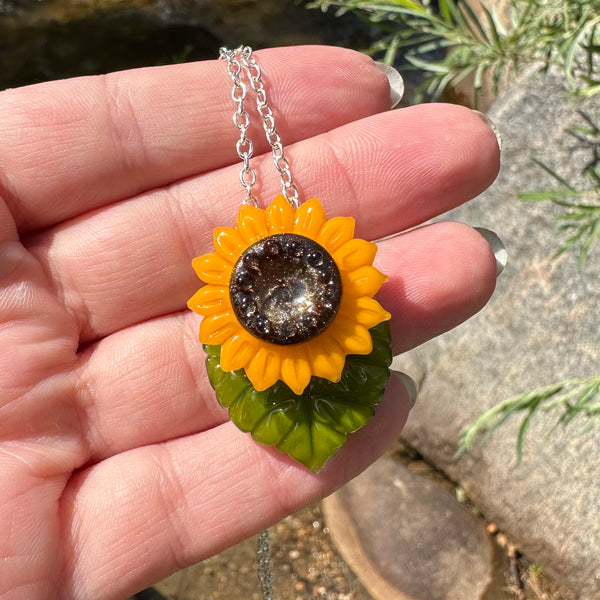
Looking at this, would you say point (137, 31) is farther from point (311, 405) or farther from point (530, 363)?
point (311, 405)

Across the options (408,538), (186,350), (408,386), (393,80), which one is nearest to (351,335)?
(408,386)

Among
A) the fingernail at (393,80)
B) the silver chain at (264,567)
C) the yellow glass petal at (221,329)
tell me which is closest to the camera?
the yellow glass petal at (221,329)

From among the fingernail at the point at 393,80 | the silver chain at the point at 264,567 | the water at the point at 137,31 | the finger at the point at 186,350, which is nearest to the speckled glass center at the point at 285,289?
the finger at the point at 186,350

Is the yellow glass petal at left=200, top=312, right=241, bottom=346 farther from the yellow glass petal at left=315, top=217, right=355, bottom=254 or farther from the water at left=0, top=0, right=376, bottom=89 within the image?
the water at left=0, top=0, right=376, bottom=89

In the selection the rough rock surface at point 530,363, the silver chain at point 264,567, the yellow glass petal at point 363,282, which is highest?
the yellow glass petal at point 363,282

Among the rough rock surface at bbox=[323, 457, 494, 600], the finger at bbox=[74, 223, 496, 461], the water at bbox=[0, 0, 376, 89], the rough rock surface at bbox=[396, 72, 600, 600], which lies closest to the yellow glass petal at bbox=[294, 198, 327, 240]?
the finger at bbox=[74, 223, 496, 461]

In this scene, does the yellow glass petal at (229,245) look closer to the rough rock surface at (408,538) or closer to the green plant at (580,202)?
the green plant at (580,202)

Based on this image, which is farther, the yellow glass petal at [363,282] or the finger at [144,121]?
the finger at [144,121]
